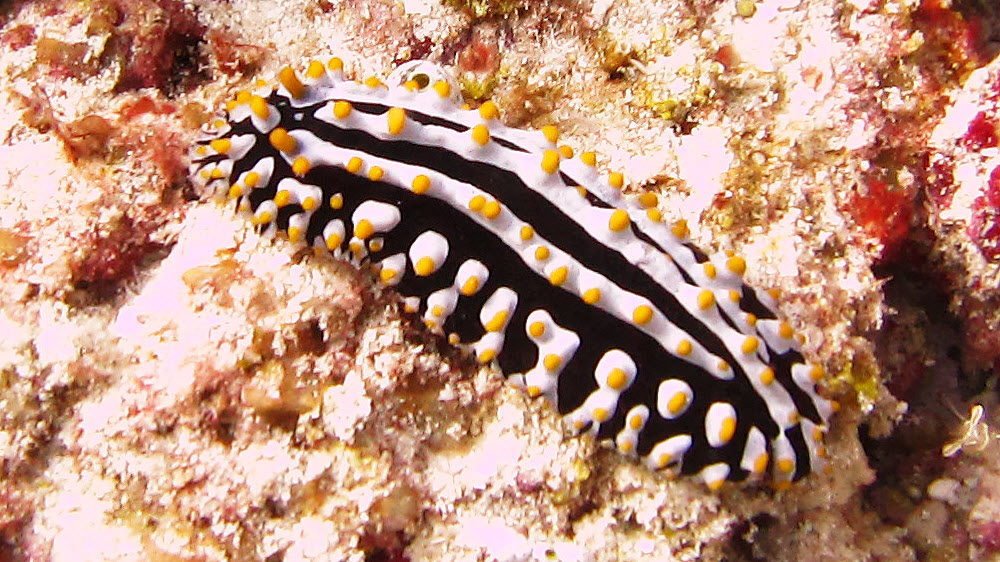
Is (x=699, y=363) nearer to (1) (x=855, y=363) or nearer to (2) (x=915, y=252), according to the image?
(1) (x=855, y=363)

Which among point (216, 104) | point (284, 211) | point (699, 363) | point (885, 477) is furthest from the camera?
point (885, 477)

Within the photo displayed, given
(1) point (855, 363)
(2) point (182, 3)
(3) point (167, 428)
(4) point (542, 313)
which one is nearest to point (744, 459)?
(1) point (855, 363)

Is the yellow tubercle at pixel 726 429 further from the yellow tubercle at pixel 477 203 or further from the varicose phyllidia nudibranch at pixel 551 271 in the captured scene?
the yellow tubercle at pixel 477 203

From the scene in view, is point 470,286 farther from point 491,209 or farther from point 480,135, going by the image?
point 480,135

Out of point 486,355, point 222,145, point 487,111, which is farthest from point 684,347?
point 222,145

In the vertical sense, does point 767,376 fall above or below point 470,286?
above

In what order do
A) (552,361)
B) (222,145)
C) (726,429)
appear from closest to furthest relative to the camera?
1. (726,429)
2. (552,361)
3. (222,145)

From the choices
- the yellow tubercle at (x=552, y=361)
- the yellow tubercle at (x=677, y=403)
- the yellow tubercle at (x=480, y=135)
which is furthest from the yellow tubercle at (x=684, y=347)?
the yellow tubercle at (x=480, y=135)

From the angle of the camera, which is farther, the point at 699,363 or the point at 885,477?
the point at 885,477

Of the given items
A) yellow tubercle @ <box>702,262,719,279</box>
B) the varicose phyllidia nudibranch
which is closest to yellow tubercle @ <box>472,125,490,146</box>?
the varicose phyllidia nudibranch
